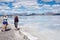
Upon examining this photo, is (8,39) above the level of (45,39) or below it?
above

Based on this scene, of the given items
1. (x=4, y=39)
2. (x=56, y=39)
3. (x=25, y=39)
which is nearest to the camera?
(x=4, y=39)

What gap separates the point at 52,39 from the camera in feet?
50.8

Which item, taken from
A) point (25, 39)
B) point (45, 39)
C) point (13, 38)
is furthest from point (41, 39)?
point (13, 38)

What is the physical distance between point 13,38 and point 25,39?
1.54 m

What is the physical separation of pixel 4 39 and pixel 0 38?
38cm

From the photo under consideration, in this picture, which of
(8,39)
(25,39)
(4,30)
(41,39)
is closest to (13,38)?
(8,39)

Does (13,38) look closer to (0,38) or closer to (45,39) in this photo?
(0,38)

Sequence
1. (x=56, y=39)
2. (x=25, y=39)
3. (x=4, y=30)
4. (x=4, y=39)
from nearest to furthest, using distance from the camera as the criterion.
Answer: (x=4, y=39) → (x=25, y=39) → (x=4, y=30) → (x=56, y=39)

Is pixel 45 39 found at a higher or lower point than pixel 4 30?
lower

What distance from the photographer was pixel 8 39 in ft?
36.8

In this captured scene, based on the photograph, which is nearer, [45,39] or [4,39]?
[4,39]

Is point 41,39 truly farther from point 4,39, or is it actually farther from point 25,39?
point 4,39

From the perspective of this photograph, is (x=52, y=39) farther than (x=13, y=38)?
Yes

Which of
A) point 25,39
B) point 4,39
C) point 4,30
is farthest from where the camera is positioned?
point 4,30
